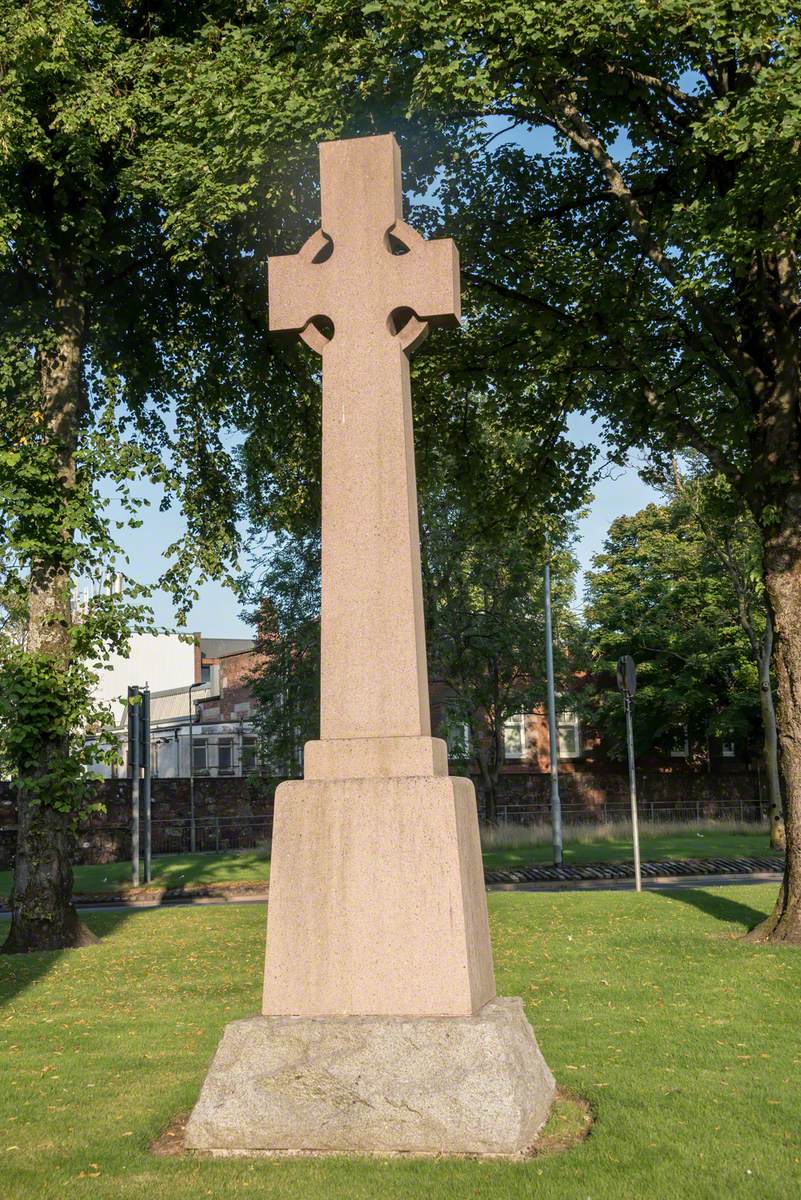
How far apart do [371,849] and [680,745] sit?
149 feet

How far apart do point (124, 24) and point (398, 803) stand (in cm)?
1512

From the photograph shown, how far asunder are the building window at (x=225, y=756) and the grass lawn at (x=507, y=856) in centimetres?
1680

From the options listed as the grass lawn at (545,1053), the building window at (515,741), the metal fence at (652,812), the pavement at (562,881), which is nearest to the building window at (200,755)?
the building window at (515,741)

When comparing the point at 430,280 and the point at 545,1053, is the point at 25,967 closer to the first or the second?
the point at 545,1053

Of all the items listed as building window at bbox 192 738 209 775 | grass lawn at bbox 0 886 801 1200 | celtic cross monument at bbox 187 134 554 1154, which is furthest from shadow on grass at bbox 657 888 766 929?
building window at bbox 192 738 209 775

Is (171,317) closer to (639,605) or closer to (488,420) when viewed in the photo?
(488,420)

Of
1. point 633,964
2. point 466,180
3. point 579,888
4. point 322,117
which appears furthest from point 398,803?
point 579,888

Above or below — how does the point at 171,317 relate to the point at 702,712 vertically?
above

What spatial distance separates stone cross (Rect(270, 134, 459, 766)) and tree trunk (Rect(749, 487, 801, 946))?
735 cm

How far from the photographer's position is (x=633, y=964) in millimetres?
11602

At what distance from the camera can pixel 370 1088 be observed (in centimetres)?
555

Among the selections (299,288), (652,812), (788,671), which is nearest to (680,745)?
(652,812)

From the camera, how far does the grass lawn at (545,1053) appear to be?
515 cm

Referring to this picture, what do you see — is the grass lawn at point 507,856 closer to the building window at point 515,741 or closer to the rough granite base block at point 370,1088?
the building window at point 515,741
